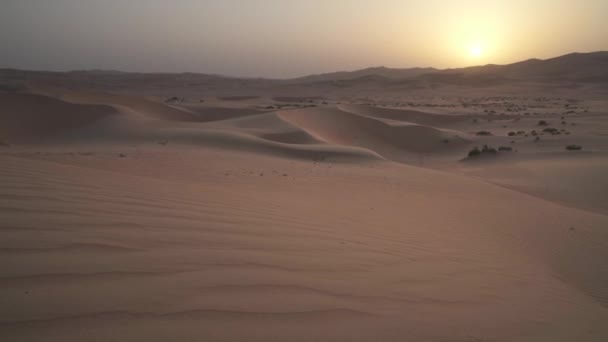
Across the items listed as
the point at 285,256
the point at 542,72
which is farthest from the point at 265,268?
the point at 542,72

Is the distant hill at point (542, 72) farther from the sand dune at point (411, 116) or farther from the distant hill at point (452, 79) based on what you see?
the sand dune at point (411, 116)

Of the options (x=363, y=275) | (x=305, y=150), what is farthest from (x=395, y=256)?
→ (x=305, y=150)

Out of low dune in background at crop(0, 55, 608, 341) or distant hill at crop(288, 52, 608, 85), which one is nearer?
low dune in background at crop(0, 55, 608, 341)

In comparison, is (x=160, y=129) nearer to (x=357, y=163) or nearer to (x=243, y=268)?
(x=357, y=163)

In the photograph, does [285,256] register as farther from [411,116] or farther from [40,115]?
[411,116]

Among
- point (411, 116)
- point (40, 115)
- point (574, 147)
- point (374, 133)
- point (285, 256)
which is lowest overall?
point (285, 256)

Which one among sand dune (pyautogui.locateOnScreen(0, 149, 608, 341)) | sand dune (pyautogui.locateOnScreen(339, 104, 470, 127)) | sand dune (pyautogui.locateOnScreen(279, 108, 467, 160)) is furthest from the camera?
sand dune (pyautogui.locateOnScreen(339, 104, 470, 127))

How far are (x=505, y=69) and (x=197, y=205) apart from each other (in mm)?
103707

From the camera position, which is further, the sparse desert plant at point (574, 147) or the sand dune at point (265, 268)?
the sparse desert plant at point (574, 147)

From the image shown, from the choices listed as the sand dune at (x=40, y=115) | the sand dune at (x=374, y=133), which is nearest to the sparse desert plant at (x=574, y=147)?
the sand dune at (x=374, y=133)

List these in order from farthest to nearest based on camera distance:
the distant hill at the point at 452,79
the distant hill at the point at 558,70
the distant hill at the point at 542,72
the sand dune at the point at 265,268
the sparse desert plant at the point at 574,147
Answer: the distant hill at the point at 542,72, the distant hill at the point at 558,70, the distant hill at the point at 452,79, the sparse desert plant at the point at 574,147, the sand dune at the point at 265,268

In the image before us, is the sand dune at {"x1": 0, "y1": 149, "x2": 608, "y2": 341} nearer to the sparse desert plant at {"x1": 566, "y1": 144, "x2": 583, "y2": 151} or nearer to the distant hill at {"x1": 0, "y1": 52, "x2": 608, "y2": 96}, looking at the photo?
the sparse desert plant at {"x1": 566, "y1": 144, "x2": 583, "y2": 151}

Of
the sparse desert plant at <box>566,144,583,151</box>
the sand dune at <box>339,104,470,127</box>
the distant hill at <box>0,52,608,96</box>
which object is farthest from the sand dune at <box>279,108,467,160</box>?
the distant hill at <box>0,52,608,96</box>

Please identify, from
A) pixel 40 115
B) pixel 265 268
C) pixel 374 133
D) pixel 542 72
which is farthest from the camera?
pixel 542 72
